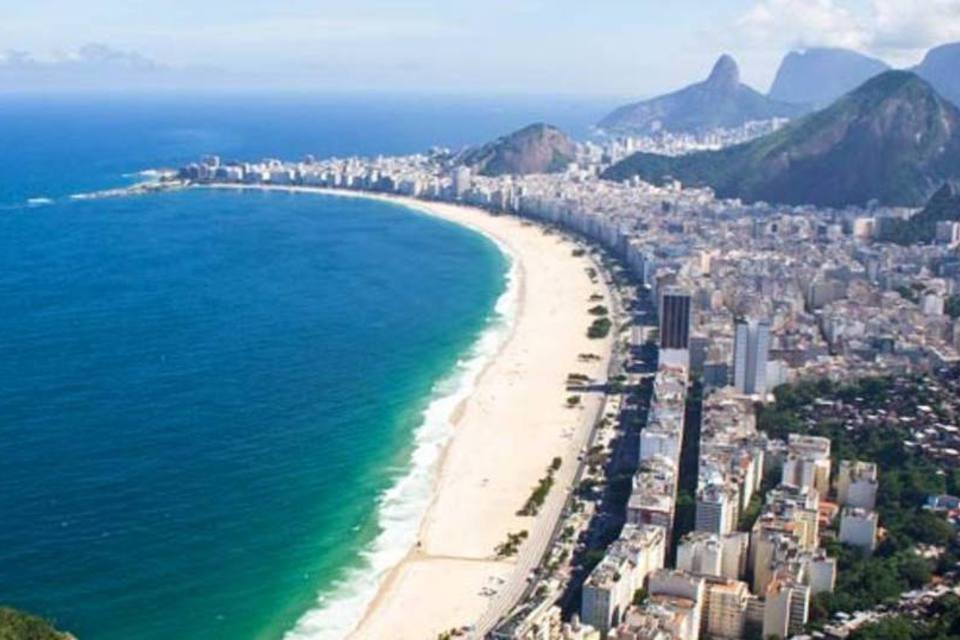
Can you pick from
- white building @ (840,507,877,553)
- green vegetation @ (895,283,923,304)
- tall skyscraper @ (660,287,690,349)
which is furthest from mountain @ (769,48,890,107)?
white building @ (840,507,877,553)

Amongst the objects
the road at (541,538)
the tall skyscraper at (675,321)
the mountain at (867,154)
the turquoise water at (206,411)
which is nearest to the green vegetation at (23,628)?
the turquoise water at (206,411)

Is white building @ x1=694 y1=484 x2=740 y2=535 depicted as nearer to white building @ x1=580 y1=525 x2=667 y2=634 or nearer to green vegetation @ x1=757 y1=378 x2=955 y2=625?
white building @ x1=580 y1=525 x2=667 y2=634

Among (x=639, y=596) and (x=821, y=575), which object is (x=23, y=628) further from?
(x=821, y=575)

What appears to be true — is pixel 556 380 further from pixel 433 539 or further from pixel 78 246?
pixel 78 246

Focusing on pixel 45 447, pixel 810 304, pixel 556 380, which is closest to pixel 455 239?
pixel 810 304

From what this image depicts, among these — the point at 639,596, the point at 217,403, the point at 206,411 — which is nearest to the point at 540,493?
the point at 639,596

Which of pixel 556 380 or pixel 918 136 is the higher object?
pixel 918 136
